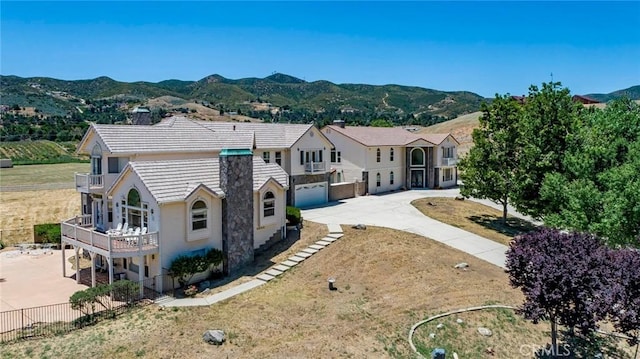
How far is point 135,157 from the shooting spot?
1016 inches


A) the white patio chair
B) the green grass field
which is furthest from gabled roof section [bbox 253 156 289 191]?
the green grass field

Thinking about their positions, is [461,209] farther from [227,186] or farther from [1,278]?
[1,278]

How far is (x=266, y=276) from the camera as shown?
2320cm

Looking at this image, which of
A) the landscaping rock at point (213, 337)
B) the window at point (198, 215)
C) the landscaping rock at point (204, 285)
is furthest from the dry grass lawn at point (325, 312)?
the window at point (198, 215)

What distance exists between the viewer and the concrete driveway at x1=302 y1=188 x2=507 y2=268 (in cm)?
2722

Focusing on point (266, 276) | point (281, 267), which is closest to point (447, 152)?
point (281, 267)

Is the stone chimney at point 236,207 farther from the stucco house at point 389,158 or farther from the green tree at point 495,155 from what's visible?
the stucco house at point 389,158

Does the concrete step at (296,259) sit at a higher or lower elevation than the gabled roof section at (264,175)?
lower

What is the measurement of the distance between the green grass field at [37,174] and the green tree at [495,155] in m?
48.5

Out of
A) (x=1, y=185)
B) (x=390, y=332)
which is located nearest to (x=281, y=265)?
(x=390, y=332)

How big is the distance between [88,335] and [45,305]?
4771 mm

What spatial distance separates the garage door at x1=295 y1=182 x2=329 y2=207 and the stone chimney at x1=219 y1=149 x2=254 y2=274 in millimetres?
12423

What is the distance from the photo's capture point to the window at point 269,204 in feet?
88.0

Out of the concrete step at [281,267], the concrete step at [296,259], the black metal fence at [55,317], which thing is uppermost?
the concrete step at [296,259]
